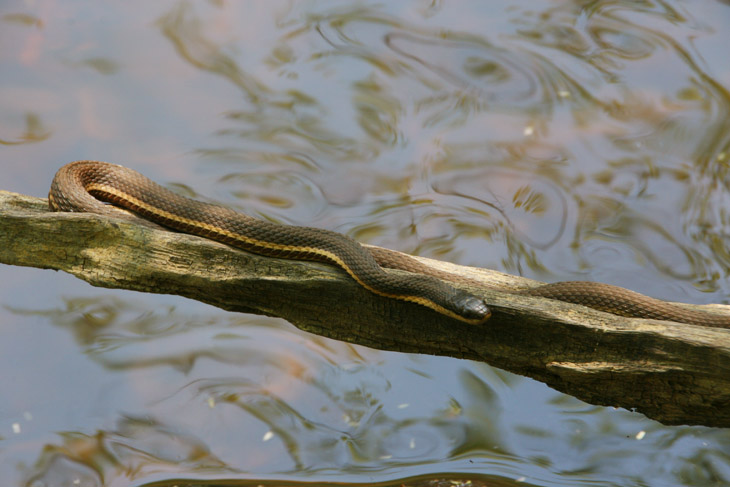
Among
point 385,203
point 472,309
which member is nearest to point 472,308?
point 472,309

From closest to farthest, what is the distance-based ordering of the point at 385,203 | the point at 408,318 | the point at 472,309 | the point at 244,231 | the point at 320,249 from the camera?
1. the point at 472,309
2. the point at 408,318
3. the point at 320,249
4. the point at 244,231
5. the point at 385,203

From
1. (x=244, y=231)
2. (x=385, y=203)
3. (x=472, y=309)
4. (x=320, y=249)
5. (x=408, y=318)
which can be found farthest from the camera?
(x=385, y=203)

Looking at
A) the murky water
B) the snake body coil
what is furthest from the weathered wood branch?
the murky water

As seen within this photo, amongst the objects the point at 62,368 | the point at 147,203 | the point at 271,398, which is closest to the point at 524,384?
the point at 271,398

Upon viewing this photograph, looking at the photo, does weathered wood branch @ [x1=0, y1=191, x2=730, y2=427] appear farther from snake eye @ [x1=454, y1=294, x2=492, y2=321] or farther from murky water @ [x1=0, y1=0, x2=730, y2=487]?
murky water @ [x1=0, y1=0, x2=730, y2=487]

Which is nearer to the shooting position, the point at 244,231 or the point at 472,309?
the point at 472,309

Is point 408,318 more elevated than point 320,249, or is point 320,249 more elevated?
point 320,249

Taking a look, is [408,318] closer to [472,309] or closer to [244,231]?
[472,309]
